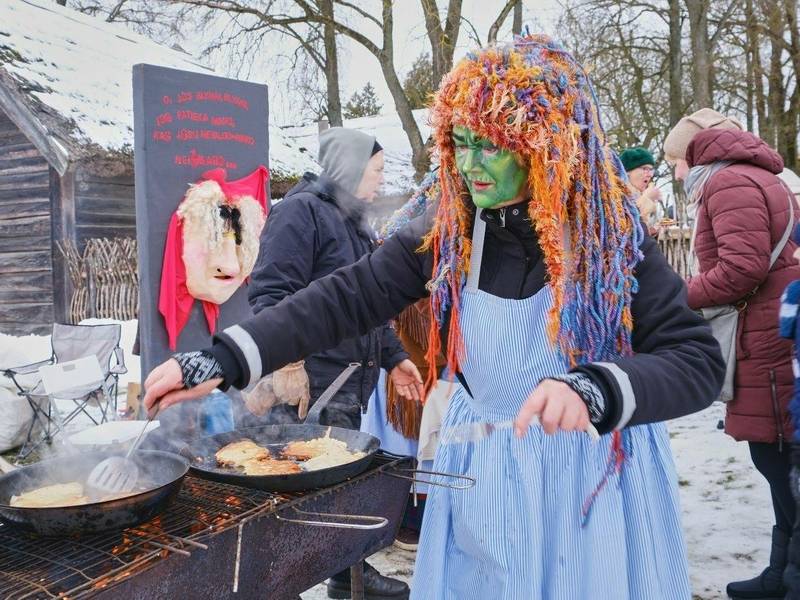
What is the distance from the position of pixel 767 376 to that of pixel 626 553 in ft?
5.74

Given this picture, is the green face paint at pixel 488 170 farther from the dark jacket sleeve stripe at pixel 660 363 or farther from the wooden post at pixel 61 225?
the wooden post at pixel 61 225

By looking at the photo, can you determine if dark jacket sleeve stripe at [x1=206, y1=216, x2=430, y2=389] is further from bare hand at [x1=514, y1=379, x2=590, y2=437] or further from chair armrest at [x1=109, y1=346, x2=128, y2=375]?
chair armrest at [x1=109, y1=346, x2=128, y2=375]

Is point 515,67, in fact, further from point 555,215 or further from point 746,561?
point 746,561

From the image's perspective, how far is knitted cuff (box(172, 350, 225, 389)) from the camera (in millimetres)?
1744

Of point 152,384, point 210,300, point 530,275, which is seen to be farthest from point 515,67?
point 210,300

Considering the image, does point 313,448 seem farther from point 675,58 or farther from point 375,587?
point 675,58

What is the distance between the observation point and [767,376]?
10.1 ft

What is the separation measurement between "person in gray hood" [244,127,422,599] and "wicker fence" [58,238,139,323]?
6859 millimetres

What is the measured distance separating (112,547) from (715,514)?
369 centimetres

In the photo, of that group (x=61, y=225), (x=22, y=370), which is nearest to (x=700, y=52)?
(x=61, y=225)

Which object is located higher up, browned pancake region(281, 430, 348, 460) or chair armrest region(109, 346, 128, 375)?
browned pancake region(281, 430, 348, 460)

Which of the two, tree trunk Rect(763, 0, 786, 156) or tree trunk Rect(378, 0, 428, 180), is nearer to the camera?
tree trunk Rect(378, 0, 428, 180)

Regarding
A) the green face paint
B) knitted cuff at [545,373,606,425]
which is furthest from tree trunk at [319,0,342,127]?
knitted cuff at [545,373,606,425]

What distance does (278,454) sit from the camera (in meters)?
2.52
